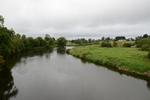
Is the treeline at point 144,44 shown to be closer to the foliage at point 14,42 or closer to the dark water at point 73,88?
the dark water at point 73,88

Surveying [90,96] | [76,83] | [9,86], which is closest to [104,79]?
[76,83]

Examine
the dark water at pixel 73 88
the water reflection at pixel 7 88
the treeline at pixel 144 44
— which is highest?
the treeline at pixel 144 44

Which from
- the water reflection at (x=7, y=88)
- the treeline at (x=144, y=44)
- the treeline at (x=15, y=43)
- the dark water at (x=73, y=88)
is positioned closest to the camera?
the dark water at (x=73, y=88)

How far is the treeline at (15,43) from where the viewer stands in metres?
27.8

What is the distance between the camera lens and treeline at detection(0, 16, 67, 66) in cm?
2783

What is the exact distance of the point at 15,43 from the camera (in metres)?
52.7

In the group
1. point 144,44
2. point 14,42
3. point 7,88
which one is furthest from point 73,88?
point 144,44

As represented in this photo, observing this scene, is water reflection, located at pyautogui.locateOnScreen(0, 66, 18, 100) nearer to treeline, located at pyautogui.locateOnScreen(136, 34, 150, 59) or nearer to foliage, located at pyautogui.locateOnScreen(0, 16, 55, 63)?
foliage, located at pyautogui.locateOnScreen(0, 16, 55, 63)

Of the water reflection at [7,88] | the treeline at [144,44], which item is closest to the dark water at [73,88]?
the water reflection at [7,88]

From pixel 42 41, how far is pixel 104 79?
78777 mm

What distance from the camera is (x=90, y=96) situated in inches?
620

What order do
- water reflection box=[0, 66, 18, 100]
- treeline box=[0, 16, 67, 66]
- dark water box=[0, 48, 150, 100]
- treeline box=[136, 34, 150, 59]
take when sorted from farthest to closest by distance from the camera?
treeline box=[136, 34, 150, 59] < treeline box=[0, 16, 67, 66] < water reflection box=[0, 66, 18, 100] < dark water box=[0, 48, 150, 100]

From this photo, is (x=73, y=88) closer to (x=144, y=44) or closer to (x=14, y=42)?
(x=14, y=42)

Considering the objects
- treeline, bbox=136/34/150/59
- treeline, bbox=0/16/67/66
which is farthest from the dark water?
treeline, bbox=136/34/150/59
